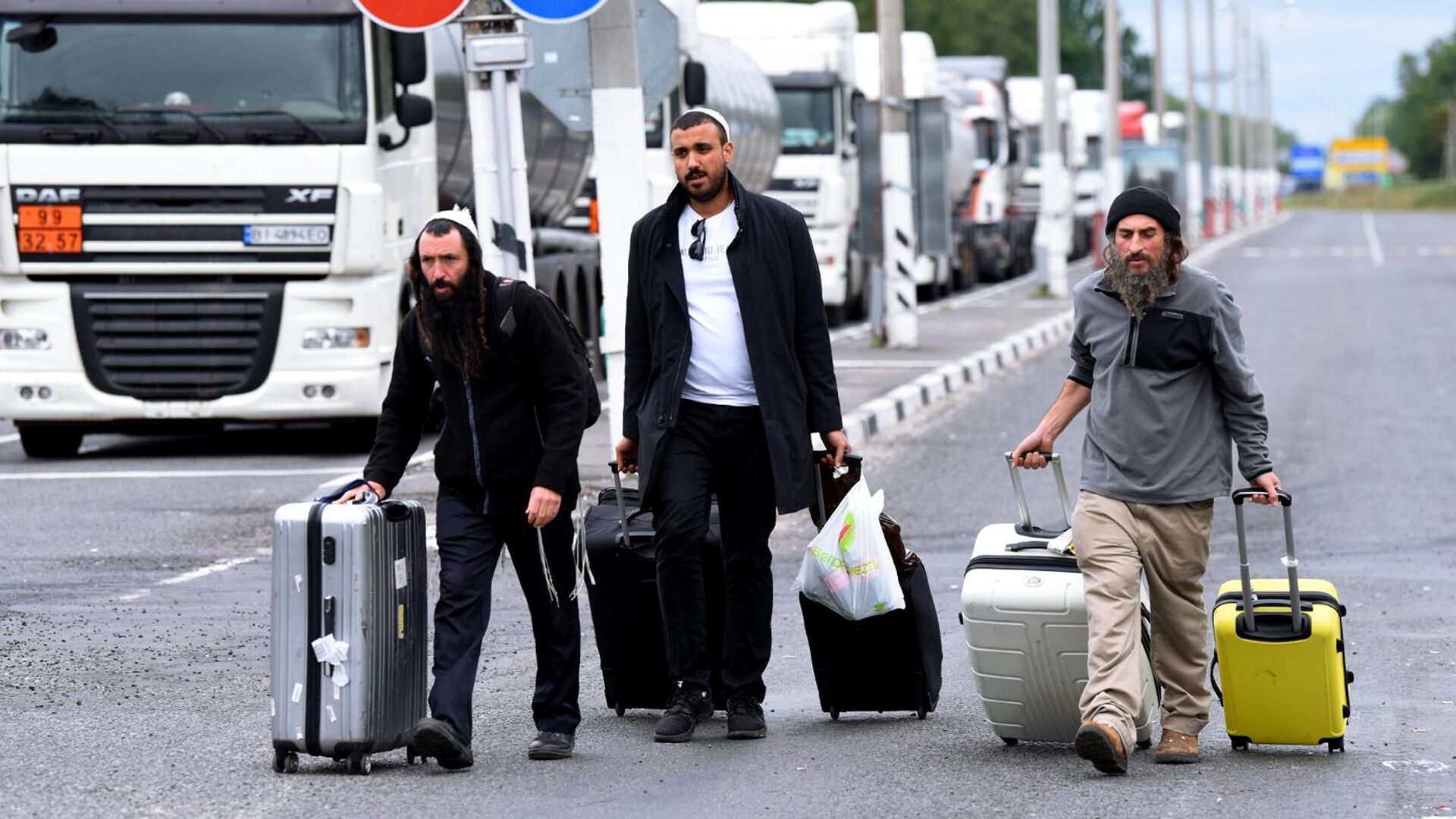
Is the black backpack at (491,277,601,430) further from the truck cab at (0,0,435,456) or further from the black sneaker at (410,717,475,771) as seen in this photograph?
the truck cab at (0,0,435,456)

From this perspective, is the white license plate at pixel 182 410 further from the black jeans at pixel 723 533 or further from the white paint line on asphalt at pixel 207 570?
A: the black jeans at pixel 723 533

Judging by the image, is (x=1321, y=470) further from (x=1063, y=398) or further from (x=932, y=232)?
(x=932, y=232)

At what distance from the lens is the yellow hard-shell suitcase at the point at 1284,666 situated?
252 inches

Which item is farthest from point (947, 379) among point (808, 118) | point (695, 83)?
point (808, 118)

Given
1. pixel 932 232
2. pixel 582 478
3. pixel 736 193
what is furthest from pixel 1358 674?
pixel 932 232

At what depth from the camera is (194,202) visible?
1459 cm

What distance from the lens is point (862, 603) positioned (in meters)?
6.92

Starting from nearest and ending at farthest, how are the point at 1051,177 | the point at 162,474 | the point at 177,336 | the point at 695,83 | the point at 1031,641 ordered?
1. the point at 1031,641
2. the point at 162,474
3. the point at 177,336
4. the point at 695,83
5. the point at 1051,177

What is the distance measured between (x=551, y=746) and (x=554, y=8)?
3972mm

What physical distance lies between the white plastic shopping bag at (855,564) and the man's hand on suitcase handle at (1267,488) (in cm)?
107

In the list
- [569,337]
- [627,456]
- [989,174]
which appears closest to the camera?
[569,337]

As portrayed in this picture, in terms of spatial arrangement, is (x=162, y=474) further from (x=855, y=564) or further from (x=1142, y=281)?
(x=1142, y=281)

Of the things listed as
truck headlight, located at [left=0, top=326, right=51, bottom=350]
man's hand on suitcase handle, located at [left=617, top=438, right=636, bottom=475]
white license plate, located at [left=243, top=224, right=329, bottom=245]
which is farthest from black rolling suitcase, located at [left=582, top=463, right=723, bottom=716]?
truck headlight, located at [left=0, top=326, right=51, bottom=350]

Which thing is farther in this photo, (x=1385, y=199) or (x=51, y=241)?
(x=1385, y=199)
